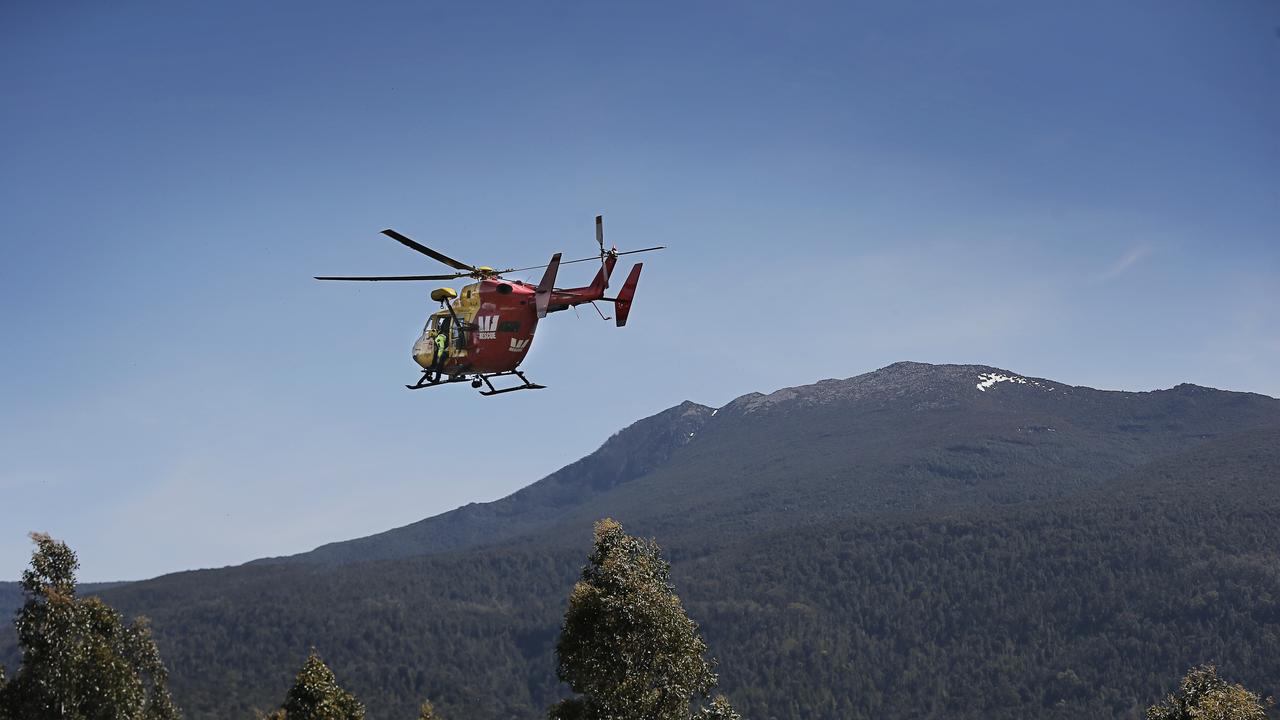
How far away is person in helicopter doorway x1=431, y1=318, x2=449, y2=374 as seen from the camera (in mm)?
46000

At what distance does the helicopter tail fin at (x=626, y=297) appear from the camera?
48188 mm

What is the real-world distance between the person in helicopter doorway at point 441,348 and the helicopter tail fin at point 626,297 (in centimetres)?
681

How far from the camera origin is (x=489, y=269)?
155 feet

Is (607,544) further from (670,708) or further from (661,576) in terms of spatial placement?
(670,708)

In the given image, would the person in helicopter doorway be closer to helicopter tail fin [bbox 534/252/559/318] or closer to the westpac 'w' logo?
the westpac 'w' logo

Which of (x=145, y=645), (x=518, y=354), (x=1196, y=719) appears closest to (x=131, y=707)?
(x=145, y=645)

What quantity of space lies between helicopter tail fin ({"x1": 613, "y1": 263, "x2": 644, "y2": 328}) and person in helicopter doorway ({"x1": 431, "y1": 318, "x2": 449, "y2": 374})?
6.81m

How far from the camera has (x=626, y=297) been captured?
48.5 metres

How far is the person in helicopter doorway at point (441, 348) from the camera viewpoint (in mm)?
46000

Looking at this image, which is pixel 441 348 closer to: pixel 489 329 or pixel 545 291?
pixel 489 329

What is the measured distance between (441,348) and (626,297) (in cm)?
775

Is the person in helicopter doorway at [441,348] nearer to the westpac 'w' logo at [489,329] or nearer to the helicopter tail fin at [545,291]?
the westpac 'w' logo at [489,329]

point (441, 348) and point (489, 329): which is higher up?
point (489, 329)

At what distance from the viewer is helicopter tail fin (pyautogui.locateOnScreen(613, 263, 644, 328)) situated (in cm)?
4819
